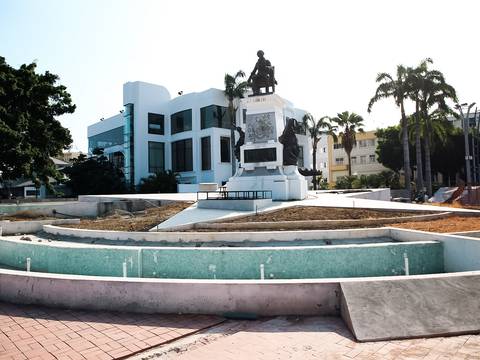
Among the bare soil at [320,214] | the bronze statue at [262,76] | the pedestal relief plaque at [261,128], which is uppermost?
the bronze statue at [262,76]

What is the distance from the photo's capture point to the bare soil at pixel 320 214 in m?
15.0

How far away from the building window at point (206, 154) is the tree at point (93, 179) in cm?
1057

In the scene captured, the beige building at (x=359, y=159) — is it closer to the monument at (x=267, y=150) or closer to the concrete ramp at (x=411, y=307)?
the monument at (x=267, y=150)

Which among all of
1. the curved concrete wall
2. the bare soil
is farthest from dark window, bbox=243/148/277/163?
the curved concrete wall

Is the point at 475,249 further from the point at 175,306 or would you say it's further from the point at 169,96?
the point at 169,96

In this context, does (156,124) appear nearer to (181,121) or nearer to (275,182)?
(181,121)

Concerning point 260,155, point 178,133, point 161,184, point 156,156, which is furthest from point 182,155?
point 260,155

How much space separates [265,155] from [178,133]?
30406 millimetres

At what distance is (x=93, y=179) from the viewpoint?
4372 centimetres

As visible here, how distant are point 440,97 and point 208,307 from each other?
36.4 meters

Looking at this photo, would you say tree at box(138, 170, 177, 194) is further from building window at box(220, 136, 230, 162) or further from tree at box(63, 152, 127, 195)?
building window at box(220, 136, 230, 162)

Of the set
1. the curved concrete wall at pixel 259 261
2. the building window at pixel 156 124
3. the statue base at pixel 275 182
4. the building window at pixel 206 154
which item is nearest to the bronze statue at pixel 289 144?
the statue base at pixel 275 182

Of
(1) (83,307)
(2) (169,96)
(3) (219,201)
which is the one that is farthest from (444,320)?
(2) (169,96)

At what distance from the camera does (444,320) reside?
4934 mm
